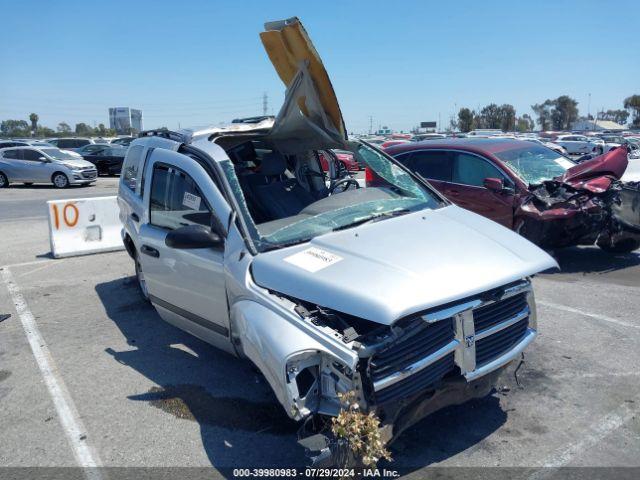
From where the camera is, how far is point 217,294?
4098mm

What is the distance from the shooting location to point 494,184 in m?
7.62

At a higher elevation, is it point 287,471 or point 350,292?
point 350,292

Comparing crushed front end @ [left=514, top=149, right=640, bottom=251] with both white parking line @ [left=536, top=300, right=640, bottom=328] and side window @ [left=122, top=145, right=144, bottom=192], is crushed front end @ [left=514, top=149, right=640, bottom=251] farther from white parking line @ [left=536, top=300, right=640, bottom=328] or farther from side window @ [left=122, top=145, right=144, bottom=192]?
side window @ [left=122, top=145, right=144, bottom=192]

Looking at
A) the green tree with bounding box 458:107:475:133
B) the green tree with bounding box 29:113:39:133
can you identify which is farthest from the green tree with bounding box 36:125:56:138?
the green tree with bounding box 458:107:475:133

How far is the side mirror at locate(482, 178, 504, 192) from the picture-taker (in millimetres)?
7605

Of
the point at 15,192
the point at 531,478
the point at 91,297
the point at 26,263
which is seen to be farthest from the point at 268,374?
the point at 15,192

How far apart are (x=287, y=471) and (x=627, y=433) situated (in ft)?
7.04

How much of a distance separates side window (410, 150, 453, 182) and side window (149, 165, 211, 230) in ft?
16.8

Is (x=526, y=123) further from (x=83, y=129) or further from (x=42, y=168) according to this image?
(x=42, y=168)

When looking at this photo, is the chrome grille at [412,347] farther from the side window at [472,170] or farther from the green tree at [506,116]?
the green tree at [506,116]

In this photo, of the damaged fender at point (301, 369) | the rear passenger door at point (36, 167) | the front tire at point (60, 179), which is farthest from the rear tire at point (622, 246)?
the rear passenger door at point (36, 167)

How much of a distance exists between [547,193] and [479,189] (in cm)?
100

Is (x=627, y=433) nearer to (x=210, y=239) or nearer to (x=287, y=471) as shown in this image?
(x=287, y=471)

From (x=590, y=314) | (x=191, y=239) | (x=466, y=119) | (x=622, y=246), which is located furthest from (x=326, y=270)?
(x=466, y=119)
